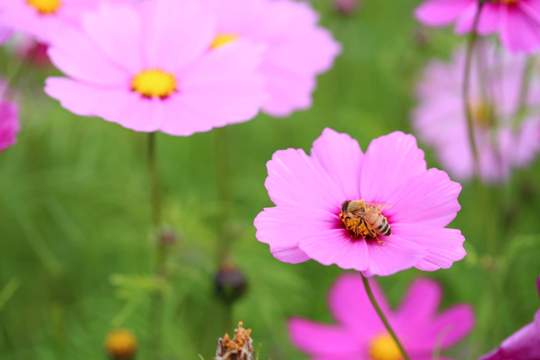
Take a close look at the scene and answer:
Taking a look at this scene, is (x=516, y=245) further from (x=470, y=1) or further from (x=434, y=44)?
(x=434, y=44)

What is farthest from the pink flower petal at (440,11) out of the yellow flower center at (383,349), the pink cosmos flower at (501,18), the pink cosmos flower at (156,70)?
the yellow flower center at (383,349)

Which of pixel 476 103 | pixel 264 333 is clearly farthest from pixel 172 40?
pixel 476 103

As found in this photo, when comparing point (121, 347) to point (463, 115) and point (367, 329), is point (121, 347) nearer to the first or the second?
point (367, 329)

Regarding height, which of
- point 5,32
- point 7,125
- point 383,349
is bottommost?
point 383,349

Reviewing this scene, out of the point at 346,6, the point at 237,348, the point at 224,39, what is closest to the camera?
the point at 237,348

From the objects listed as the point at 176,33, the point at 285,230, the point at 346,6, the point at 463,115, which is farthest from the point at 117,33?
the point at 463,115

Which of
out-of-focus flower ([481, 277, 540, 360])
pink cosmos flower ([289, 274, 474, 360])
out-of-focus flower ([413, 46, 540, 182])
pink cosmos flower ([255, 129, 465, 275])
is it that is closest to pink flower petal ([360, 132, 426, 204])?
pink cosmos flower ([255, 129, 465, 275])
